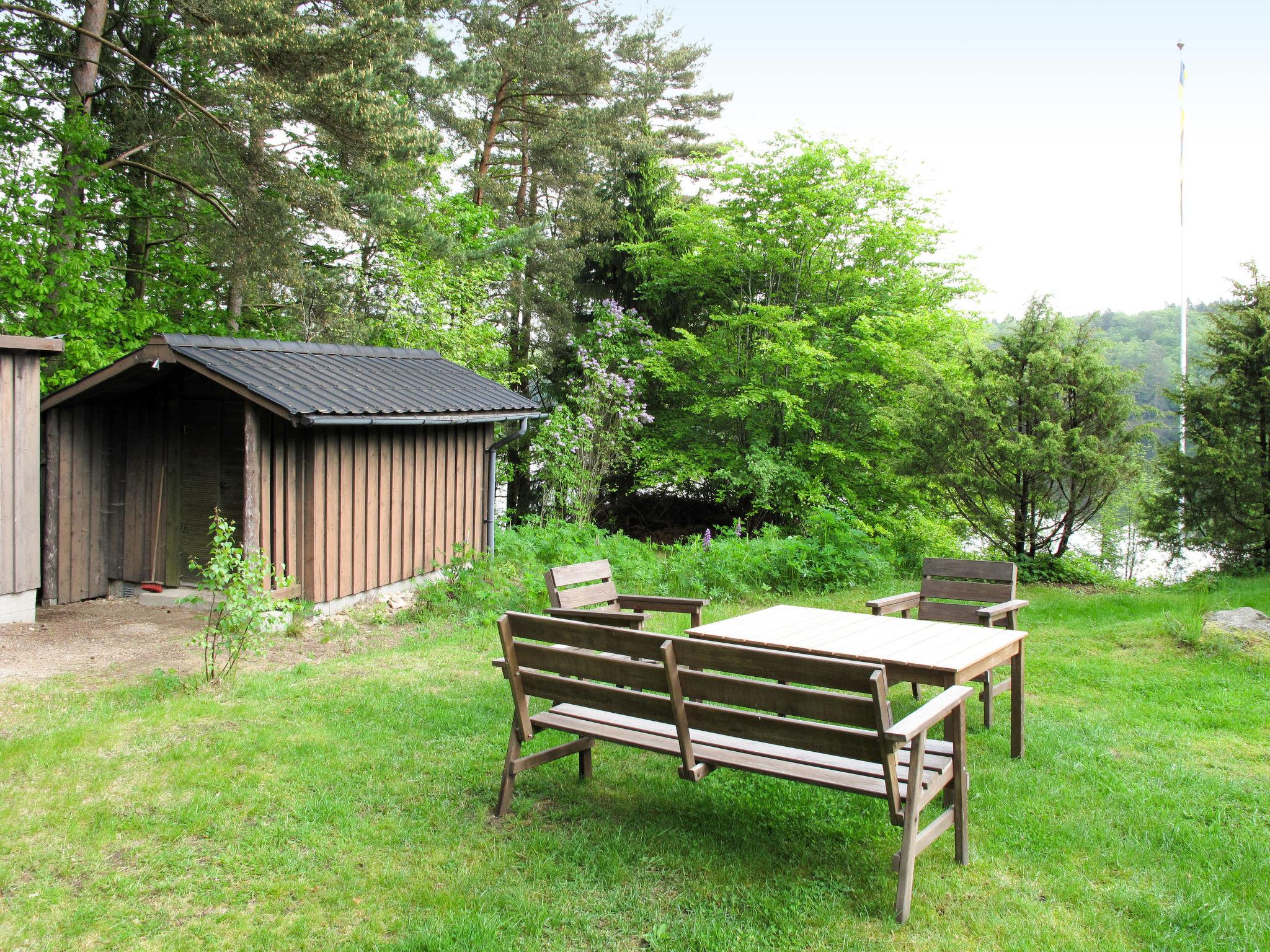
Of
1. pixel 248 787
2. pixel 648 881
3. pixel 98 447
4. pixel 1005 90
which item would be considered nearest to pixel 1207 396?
pixel 648 881

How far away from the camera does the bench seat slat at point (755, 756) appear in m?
3.16

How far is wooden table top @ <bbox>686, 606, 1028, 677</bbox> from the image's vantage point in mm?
3889

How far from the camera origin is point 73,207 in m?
12.1

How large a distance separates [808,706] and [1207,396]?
28.9 feet

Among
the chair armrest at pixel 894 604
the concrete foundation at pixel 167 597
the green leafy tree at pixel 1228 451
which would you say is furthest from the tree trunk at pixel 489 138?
the chair armrest at pixel 894 604

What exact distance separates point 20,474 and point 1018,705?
827 cm

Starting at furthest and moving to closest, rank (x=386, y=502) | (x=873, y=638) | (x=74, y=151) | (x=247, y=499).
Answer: (x=74, y=151)
(x=386, y=502)
(x=247, y=499)
(x=873, y=638)

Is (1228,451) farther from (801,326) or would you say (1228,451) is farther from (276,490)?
(276,490)

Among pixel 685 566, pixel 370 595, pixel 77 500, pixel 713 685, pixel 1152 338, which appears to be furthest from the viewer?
pixel 1152 338

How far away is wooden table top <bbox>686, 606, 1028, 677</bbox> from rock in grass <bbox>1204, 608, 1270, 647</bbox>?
310 cm

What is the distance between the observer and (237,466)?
8.46m

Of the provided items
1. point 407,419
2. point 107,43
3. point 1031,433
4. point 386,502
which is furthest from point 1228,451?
point 107,43

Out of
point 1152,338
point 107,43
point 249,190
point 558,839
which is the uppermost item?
point 107,43

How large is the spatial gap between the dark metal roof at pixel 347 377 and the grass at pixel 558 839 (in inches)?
124
